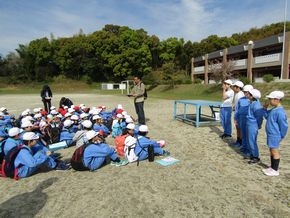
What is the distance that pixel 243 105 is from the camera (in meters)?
4.73

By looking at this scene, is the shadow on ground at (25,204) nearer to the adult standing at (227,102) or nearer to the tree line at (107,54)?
the adult standing at (227,102)

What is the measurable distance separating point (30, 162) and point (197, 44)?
47.7 m

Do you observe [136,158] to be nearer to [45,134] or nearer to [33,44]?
[45,134]

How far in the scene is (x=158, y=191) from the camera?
3324 mm

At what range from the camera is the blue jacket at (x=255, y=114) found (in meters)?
4.09

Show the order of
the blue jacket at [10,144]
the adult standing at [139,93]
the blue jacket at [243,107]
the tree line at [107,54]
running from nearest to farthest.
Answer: the blue jacket at [10,144] < the blue jacket at [243,107] < the adult standing at [139,93] < the tree line at [107,54]

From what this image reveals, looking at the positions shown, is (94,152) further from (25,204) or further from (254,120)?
(254,120)

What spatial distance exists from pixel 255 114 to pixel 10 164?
451 centimetres

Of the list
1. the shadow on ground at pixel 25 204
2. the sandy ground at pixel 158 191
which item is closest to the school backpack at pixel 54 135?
the sandy ground at pixel 158 191

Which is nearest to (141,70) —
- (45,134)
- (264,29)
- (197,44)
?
(197,44)

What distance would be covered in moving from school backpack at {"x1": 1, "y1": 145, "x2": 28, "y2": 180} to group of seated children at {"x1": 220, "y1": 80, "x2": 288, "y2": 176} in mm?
4178

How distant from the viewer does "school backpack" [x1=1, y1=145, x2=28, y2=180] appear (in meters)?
3.74

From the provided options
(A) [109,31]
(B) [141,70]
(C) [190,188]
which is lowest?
(C) [190,188]

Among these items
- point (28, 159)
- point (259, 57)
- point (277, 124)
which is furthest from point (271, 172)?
point (259, 57)
